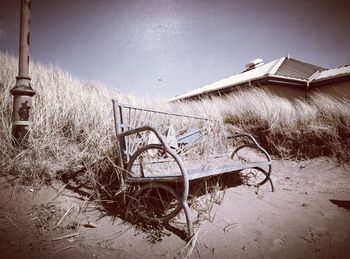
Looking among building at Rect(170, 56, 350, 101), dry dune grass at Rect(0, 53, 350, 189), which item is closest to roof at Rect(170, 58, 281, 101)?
building at Rect(170, 56, 350, 101)

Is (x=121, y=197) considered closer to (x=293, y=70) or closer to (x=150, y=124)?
(x=150, y=124)

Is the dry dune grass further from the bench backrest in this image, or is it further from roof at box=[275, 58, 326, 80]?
roof at box=[275, 58, 326, 80]

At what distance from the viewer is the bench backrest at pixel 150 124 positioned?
2.39m

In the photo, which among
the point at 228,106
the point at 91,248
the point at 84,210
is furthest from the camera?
the point at 228,106

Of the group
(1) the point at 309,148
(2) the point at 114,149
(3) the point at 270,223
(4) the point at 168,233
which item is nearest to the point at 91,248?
(4) the point at 168,233

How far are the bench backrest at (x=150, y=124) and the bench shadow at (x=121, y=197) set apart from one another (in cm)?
40

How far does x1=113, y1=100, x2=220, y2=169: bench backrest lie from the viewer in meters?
2.39

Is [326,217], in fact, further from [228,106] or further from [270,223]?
[228,106]

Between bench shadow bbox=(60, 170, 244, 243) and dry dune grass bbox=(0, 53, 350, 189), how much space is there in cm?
21

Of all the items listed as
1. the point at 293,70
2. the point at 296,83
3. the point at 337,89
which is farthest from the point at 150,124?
the point at 293,70

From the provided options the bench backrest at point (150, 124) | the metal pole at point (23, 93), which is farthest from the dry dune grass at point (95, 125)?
the bench backrest at point (150, 124)

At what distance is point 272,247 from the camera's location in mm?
1762

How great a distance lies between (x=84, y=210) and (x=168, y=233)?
2.93 feet

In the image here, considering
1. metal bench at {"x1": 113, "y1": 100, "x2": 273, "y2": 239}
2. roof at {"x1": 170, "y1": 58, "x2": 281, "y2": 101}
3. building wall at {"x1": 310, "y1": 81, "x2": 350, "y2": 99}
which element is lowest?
metal bench at {"x1": 113, "y1": 100, "x2": 273, "y2": 239}
